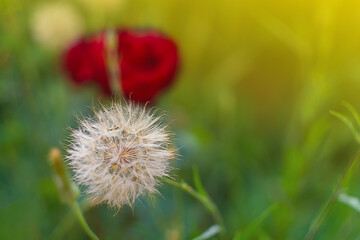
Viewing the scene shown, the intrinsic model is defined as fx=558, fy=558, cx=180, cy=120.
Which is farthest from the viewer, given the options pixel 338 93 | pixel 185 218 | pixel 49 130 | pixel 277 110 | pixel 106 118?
pixel 277 110

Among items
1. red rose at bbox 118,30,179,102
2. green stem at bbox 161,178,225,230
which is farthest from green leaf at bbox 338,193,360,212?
red rose at bbox 118,30,179,102

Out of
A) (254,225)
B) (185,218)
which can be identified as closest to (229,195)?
(185,218)

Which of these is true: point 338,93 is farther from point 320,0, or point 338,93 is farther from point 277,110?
point 320,0

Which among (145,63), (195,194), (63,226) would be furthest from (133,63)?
(195,194)

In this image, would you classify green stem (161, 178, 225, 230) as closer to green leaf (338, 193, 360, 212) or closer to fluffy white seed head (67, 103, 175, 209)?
fluffy white seed head (67, 103, 175, 209)

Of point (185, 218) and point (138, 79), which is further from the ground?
point (138, 79)

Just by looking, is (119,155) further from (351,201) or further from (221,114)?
(221,114)
